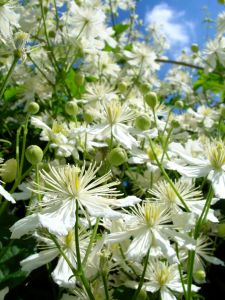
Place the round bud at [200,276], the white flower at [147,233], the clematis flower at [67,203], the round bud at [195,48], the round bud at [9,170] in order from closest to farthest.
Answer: the clematis flower at [67,203] < the white flower at [147,233] < the round bud at [9,170] < the round bud at [200,276] < the round bud at [195,48]

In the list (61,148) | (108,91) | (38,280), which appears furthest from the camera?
(108,91)

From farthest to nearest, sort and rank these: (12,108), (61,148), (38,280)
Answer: (12,108), (61,148), (38,280)

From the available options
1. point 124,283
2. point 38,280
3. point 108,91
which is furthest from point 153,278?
point 108,91

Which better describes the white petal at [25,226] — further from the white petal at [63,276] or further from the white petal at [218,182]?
the white petal at [218,182]

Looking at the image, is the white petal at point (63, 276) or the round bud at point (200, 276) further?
the round bud at point (200, 276)

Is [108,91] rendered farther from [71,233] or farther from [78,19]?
[71,233]

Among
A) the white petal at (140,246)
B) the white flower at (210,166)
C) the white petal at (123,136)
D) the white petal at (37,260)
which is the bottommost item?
the white petal at (37,260)

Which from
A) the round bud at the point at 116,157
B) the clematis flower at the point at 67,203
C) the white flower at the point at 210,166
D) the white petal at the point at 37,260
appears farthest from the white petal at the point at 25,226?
the white flower at the point at 210,166

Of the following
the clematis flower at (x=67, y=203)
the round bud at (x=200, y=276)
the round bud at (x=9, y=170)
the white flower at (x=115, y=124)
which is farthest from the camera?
the white flower at (x=115, y=124)

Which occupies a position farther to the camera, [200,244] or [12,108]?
[12,108]
